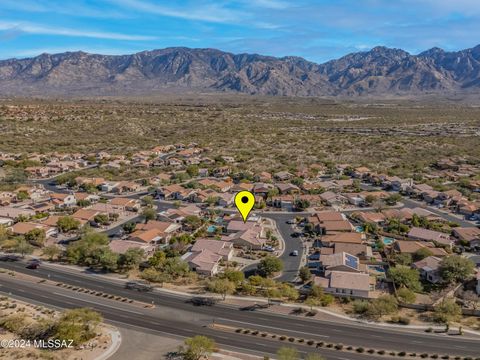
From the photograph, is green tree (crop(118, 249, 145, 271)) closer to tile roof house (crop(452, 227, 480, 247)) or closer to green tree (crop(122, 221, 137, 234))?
green tree (crop(122, 221, 137, 234))

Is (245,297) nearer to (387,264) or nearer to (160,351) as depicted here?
(160,351)

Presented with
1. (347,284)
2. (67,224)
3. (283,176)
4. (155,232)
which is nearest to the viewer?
(347,284)

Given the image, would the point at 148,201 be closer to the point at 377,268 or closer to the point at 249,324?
the point at 377,268

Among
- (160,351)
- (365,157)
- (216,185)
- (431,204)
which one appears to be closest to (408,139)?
(365,157)

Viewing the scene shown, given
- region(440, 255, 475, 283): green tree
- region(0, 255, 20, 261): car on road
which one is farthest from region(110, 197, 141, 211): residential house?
region(440, 255, 475, 283): green tree

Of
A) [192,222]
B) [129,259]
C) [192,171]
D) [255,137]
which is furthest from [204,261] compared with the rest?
[255,137]

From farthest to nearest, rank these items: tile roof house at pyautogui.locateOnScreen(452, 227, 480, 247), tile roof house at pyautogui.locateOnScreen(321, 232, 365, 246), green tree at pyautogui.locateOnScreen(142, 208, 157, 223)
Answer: green tree at pyautogui.locateOnScreen(142, 208, 157, 223) < tile roof house at pyautogui.locateOnScreen(452, 227, 480, 247) < tile roof house at pyautogui.locateOnScreen(321, 232, 365, 246)

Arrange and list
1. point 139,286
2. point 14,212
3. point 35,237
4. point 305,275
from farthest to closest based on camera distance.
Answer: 1. point 14,212
2. point 35,237
3. point 305,275
4. point 139,286
